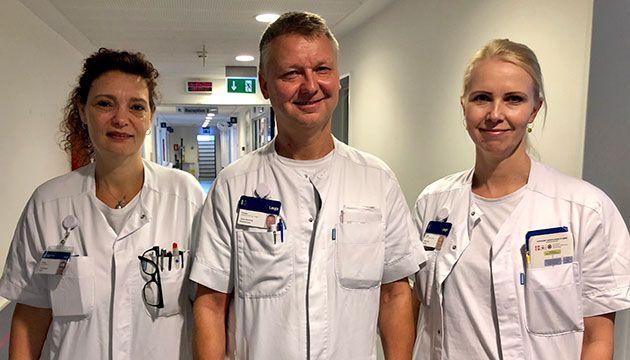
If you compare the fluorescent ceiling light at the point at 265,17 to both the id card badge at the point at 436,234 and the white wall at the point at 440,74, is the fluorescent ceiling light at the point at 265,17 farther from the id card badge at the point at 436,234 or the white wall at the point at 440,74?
the id card badge at the point at 436,234

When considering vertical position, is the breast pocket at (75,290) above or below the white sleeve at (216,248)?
below

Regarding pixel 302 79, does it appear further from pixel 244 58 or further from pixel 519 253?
pixel 244 58

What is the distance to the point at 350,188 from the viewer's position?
1325mm

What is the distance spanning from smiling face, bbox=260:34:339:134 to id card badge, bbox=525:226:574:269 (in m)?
0.74

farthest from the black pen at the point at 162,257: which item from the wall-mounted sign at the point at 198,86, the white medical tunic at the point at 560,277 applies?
the wall-mounted sign at the point at 198,86

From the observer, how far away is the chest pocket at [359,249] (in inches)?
50.0

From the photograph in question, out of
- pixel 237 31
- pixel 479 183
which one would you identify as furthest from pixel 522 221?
pixel 237 31

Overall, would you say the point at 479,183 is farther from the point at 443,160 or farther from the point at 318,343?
the point at 443,160

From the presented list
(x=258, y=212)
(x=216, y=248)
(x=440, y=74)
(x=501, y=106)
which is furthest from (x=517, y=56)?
(x=440, y=74)

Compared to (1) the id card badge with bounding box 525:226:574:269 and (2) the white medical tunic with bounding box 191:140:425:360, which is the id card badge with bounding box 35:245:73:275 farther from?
(1) the id card badge with bounding box 525:226:574:269

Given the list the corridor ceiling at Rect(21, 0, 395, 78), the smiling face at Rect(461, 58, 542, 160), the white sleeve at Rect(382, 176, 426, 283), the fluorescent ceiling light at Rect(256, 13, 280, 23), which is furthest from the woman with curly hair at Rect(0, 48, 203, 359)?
the fluorescent ceiling light at Rect(256, 13, 280, 23)

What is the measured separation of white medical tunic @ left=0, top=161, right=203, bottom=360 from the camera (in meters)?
1.34

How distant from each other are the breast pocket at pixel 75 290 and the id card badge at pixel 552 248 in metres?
1.30

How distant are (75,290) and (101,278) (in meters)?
0.07
